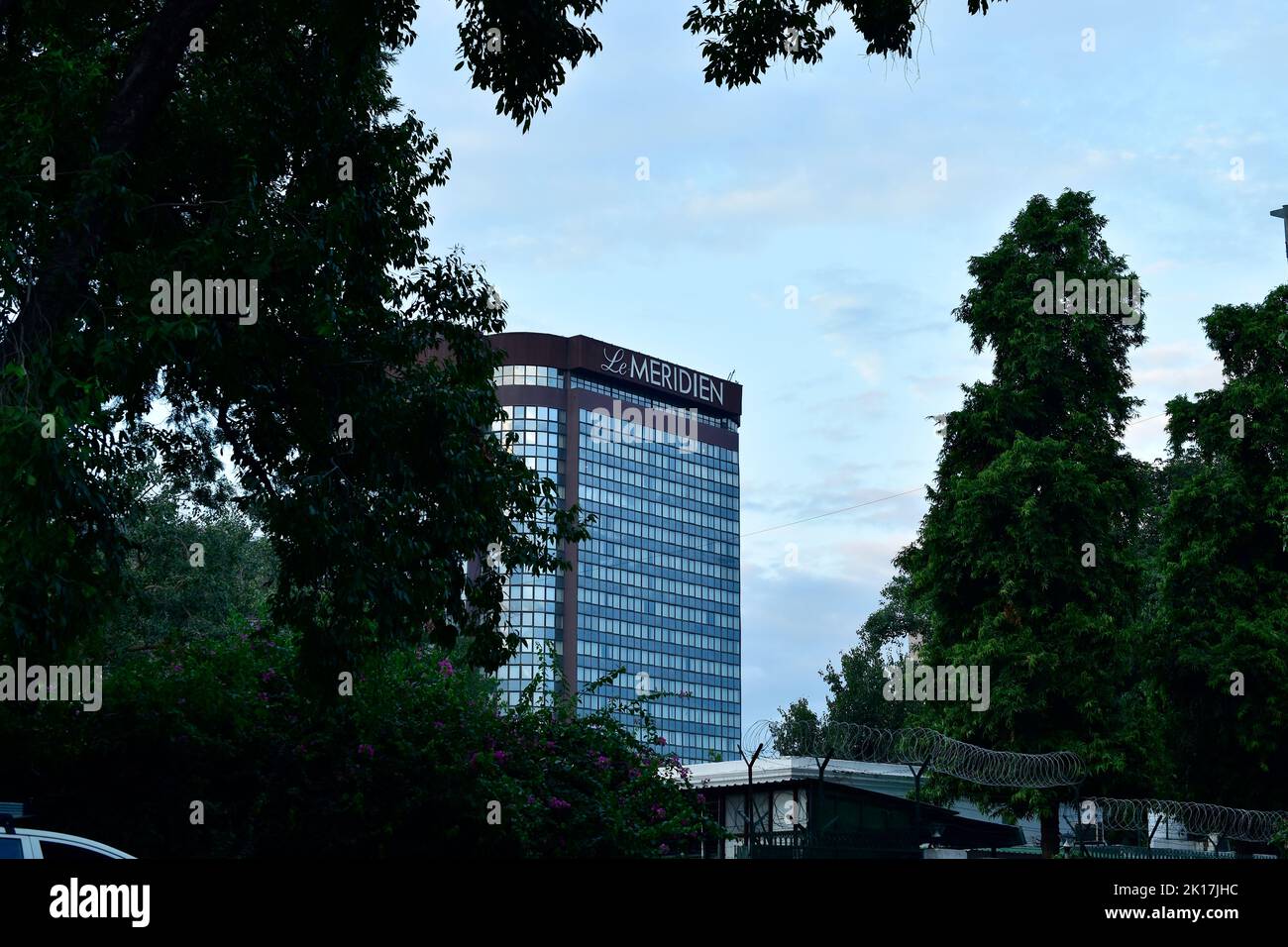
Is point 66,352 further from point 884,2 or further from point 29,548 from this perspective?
point 884,2

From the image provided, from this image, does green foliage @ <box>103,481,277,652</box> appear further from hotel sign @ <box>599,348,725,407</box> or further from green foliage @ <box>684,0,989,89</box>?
hotel sign @ <box>599,348,725,407</box>

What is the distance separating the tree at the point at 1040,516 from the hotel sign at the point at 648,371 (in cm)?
14113

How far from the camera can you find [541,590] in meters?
→ 176

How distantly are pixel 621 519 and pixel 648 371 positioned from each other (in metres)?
21.4

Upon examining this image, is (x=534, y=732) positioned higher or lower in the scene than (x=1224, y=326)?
lower

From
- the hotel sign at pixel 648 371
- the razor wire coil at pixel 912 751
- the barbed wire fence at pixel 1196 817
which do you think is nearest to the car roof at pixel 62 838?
the razor wire coil at pixel 912 751

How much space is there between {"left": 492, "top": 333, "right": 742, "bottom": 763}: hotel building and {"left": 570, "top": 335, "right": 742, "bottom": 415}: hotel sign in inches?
5.5

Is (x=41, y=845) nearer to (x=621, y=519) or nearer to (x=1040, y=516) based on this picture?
(x=1040, y=516)

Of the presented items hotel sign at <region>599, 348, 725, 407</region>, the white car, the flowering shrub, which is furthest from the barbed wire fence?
hotel sign at <region>599, 348, 725, 407</region>

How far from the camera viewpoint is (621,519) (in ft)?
627

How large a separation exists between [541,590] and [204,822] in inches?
6293

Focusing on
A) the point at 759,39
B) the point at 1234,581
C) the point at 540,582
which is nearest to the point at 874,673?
the point at 1234,581

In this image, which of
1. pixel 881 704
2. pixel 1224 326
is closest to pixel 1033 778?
pixel 1224 326

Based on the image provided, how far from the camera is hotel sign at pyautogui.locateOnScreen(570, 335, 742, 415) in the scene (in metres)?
Answer: 180
